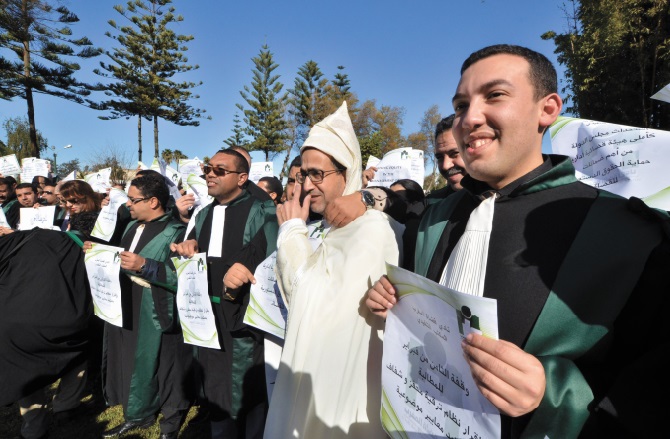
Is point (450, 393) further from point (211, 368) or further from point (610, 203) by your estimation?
point (211, 368)

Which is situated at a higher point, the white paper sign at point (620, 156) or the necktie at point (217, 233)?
the white paper sign at point (620, 156)

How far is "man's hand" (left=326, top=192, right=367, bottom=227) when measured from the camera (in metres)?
1.83

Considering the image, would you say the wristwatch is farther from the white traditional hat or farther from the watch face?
the white traditional hat

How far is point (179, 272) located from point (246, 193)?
0.91 metres

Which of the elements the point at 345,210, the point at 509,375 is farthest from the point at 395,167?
the point at 509,375

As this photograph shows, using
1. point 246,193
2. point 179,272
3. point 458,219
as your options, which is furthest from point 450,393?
point 246,193

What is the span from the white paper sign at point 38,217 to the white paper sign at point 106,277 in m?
1.51

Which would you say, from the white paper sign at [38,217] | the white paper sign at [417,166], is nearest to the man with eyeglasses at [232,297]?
the white paper sign at [38,217]

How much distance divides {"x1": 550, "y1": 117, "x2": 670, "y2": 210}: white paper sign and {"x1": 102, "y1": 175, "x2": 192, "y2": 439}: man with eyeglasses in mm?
3179

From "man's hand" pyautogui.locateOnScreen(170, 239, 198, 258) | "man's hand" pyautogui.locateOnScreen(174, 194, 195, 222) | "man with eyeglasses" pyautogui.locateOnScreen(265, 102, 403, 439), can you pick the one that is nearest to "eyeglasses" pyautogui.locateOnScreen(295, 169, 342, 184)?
"man with eyeglasses" pyautogui.locateOnScreen(265, 102, 403, 439)

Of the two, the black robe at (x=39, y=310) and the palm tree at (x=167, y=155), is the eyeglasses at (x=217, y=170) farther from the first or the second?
the palm tree at (x=167, y=155)

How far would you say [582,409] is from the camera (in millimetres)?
949

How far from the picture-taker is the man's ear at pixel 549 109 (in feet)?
3.98

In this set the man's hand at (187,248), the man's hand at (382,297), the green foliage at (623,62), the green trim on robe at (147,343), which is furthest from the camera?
the green foliage at (623,62)
